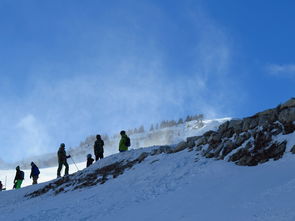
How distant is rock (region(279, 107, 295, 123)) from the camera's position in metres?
9.23

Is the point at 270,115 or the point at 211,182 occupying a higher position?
the point at 270,115

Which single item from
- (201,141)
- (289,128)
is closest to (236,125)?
(201,141)

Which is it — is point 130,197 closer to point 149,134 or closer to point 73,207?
point 73,207

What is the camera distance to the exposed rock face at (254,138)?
889cm

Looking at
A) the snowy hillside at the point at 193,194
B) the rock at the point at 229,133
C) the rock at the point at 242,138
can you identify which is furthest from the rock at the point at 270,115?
the snowy hillside at the point at 193,194

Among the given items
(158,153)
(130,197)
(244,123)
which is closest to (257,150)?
(244,123)

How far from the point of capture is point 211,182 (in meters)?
8.37

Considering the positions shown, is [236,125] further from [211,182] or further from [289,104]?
[211,182]

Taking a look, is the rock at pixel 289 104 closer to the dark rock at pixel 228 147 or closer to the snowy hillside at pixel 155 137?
the dark rock at pixel 228 147

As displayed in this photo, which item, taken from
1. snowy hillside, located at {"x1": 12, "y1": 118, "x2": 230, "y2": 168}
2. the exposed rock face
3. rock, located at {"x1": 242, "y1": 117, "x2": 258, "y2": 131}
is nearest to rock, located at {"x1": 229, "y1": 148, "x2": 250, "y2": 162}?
the exposed rock face

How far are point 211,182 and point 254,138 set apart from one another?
236 centimetres

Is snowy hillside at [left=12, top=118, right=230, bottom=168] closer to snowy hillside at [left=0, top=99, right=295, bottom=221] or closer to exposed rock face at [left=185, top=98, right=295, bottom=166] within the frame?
snowy hillside at [left=0, top=99, right=295, bottom=221]

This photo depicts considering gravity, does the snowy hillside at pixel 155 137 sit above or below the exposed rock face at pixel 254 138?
above

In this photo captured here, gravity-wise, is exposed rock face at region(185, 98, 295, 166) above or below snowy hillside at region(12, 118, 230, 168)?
below
